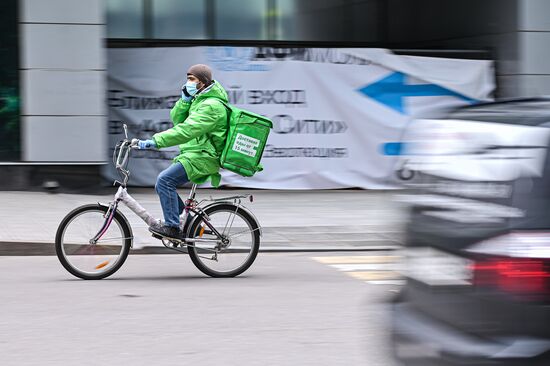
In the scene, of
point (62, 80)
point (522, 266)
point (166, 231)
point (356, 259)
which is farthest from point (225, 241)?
point (62, 80)

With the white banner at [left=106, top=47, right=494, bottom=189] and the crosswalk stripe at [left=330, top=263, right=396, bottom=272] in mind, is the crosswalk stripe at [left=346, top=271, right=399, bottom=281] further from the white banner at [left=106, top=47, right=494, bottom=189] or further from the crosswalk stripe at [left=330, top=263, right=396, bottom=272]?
the white banner at [left=106, top=47, right=494, bottom=189]

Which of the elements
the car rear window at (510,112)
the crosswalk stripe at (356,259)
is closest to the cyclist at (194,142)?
the crosswalk stripe at (356,259)

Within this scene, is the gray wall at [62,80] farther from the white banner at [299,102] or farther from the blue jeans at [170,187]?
the blue jeans at [170,187]

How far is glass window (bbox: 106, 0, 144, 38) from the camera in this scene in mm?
18500

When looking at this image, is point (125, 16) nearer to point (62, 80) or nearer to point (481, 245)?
point (62, 80)

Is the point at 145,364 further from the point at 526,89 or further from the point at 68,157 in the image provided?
the point at 526,89

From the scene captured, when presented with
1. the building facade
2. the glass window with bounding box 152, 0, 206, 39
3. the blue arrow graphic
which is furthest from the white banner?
the glass window with bounding box 152, 0, 206, 39

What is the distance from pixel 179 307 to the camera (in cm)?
766

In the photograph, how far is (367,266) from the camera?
32.8 ft

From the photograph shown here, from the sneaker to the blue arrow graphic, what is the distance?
851 cm

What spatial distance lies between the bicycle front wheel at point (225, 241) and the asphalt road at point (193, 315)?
0.48 feet

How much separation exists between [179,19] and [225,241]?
10.5 m

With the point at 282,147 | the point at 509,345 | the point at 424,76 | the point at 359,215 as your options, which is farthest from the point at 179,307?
the point at 424,76

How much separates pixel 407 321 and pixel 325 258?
6.16m
